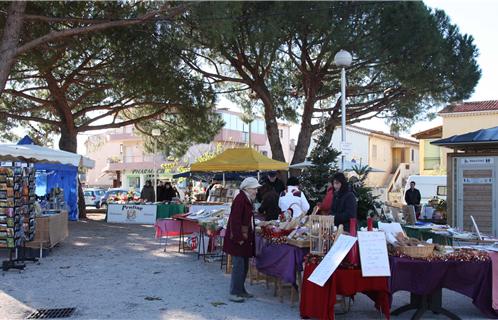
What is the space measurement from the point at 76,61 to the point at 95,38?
3918 mm

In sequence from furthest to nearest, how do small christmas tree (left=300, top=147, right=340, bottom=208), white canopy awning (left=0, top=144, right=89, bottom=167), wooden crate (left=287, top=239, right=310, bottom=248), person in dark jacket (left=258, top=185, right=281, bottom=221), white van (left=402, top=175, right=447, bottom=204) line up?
white van (left=402, top=175, right=447, bottom=204), small christmas tree (left=300, top=147, right=340, bottom=208), white canopy awning (left=0, top=144, right=89, bottom=167), person in dark jacket (left=258, top=185, right=281, bottom=221), wooden crate (left=287, top=239, right=310, bottom=248)

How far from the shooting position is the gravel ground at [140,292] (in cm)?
616

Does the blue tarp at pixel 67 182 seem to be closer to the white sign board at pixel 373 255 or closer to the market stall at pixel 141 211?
the market stall at pixel 141 211

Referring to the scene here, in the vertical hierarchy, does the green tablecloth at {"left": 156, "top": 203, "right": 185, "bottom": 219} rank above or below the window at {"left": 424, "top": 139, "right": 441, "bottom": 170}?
below

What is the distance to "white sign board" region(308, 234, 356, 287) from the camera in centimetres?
534

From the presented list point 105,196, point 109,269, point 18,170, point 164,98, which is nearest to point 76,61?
point 164,98

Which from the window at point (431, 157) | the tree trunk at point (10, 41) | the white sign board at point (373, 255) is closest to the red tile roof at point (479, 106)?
the window at point (431, 157)

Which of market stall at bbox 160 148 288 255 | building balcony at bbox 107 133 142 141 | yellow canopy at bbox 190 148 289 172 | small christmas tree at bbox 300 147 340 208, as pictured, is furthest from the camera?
building balcony at bbox 107 133 142 141

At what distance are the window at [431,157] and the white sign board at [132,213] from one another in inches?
946

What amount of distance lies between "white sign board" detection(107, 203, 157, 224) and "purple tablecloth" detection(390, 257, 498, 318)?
13606 millimetres

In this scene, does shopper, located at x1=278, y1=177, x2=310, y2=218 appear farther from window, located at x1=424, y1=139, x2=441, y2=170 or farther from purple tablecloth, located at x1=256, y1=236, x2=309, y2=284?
window, located at x1=424, y1=139, x2=441, y2=170

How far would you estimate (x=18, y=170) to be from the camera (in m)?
9.38

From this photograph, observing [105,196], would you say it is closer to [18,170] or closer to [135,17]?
[135,17]

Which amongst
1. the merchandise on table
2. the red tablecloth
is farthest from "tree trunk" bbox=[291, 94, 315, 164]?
the red tablecloth
